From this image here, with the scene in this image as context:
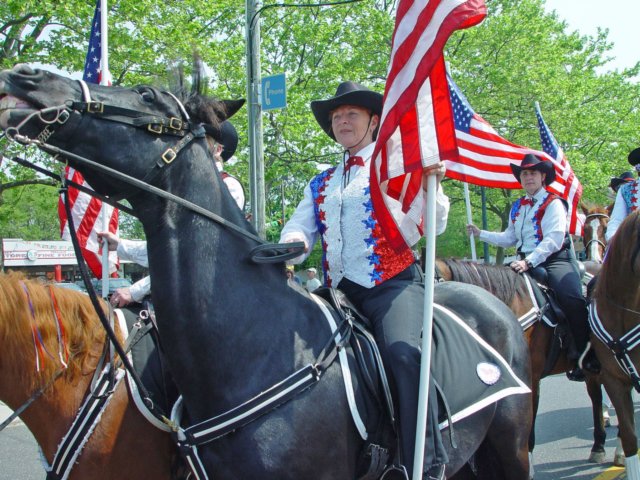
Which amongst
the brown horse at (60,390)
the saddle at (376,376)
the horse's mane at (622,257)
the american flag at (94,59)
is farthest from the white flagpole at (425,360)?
the american flag at (94,59)

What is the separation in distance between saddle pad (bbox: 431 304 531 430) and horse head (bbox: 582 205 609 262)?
5940mm

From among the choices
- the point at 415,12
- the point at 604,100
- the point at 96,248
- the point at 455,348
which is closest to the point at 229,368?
the point at 455,348

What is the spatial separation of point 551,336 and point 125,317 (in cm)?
410

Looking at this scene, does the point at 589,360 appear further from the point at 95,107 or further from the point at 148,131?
the point at 95,107

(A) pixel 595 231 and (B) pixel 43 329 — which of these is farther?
(A) pixel 595 231

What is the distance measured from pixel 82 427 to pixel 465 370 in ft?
7.05

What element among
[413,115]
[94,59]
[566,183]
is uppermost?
[94,59]

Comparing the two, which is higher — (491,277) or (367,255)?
(367,255)

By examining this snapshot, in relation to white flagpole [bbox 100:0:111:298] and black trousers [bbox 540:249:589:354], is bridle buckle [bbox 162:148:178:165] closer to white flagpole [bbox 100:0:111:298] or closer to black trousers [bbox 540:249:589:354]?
white flagpole [bbox 100:0:111:298]

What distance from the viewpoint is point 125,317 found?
382 centimetres

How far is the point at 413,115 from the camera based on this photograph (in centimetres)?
299

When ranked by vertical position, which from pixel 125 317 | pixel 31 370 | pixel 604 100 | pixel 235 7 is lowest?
pixel 31 370

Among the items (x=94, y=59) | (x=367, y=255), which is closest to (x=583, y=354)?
(x=367, y=255)

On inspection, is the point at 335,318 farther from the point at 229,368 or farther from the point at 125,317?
the point at 125,317
